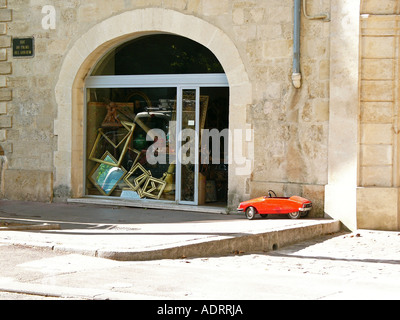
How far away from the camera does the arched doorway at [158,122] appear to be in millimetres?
12133

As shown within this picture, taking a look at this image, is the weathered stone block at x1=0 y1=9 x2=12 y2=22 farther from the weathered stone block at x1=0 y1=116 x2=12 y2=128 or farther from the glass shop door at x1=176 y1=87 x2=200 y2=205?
the glass shop door at x1=176 y1=87 x2=200 y2=205

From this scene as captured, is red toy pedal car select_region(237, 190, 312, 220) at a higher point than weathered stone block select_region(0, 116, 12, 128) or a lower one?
lower

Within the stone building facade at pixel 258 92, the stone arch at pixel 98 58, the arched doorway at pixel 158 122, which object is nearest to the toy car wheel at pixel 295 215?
the stone building facade at pixel 258 92

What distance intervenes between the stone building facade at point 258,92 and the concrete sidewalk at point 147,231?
0.74 meters

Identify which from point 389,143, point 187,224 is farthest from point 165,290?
point 389,143

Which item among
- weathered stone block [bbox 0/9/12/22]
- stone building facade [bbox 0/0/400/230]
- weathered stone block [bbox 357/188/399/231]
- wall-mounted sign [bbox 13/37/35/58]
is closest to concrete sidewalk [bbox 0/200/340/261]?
weathered stone block [bbox 357/188/399/231]

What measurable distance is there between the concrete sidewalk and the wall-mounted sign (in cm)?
291

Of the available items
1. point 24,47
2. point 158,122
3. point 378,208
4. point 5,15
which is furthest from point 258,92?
point 5,15

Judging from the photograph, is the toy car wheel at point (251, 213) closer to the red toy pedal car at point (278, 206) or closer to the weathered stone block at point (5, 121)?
the red toy pedal car at point (278, 206)

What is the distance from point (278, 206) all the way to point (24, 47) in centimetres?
573

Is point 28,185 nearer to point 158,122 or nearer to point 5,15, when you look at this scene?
point 158,122

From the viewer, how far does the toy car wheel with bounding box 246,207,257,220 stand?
35.1 ft

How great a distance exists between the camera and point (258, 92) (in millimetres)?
11266
